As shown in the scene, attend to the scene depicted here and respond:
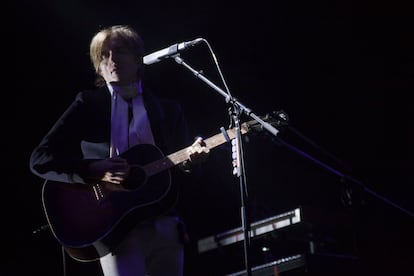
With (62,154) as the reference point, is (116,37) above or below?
above

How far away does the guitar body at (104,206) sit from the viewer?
2.37m

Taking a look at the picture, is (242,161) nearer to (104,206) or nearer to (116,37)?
(104,206)

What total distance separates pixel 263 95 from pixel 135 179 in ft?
9.08

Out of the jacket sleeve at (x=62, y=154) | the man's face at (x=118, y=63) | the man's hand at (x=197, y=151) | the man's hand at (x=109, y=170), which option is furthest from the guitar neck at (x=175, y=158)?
the man's face at (x=118, y=63)

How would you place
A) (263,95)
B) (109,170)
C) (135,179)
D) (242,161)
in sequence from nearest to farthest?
(242,161)
(109,170)
(135,179)
(263,95)

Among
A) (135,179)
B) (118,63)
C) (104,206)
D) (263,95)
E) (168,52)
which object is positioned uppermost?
(263,95)

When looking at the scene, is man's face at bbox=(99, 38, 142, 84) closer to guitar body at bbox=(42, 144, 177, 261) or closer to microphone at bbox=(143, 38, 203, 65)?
microphone at bbox=(143, 38, 203, 65)

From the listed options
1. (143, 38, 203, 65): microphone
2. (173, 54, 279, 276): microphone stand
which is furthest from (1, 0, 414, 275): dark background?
(173, 54, 279, 276): microphone stand

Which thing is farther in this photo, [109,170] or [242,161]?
[109,170]

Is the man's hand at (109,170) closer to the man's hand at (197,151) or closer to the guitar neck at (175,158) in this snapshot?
the guitar neck at (175,158)

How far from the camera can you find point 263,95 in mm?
5074

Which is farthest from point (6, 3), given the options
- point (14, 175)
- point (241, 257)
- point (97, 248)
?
point (241, 257)

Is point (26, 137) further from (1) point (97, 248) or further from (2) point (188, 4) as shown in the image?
(1) point (97, 248)

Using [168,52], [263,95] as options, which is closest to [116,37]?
[168,52]
